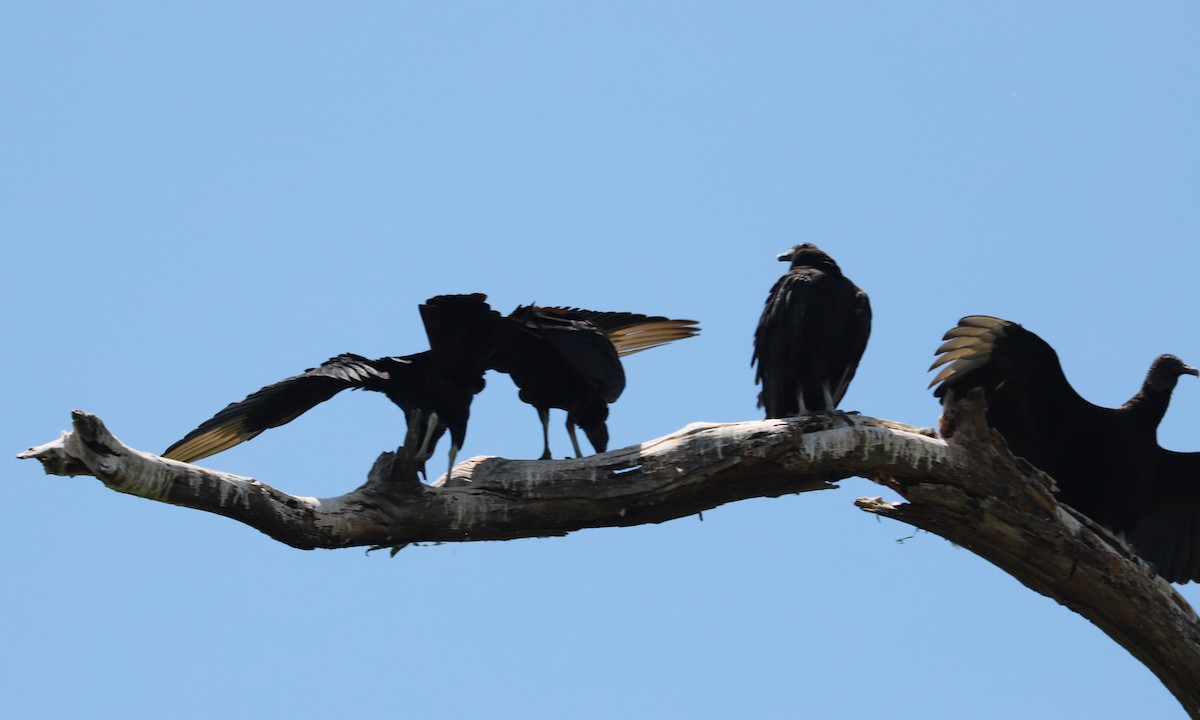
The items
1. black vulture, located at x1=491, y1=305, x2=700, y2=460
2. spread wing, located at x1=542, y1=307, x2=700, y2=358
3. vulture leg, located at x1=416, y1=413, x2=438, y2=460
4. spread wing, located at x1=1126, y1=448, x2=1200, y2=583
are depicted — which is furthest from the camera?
spread wing, located at x1=542, y1=307, x2=700, y2=358

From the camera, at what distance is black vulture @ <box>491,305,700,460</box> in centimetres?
661

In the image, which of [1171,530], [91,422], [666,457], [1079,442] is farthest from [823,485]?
[91,422]

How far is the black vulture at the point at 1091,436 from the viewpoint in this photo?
6527mm

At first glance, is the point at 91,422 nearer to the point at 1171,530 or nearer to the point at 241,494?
the point at 241,494

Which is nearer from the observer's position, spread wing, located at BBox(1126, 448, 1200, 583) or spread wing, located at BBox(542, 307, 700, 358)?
spread wing, located at BBox(1126, 448, 1200, 583)

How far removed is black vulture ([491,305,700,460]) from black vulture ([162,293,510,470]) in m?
0.23

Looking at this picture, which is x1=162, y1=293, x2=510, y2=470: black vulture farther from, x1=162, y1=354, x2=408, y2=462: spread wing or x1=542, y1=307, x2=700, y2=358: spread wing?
x1=542, y1=307, x2=700, y2=358: spread wing

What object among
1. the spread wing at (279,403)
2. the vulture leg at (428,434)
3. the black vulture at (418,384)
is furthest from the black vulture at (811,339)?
the spread wing at (279,403)

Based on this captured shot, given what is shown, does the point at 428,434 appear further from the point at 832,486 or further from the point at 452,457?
the point at 832,486

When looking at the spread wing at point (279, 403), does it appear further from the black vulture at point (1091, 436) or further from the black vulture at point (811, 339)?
the black vulture at point (1091, 436)

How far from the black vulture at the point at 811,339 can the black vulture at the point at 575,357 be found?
2.30 feet

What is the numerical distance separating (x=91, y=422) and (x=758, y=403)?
10.4 feet

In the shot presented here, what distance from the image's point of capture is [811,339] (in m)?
6.47

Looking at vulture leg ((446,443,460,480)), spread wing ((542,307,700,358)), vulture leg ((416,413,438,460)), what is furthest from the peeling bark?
spread wing ((542,307,700,358))
